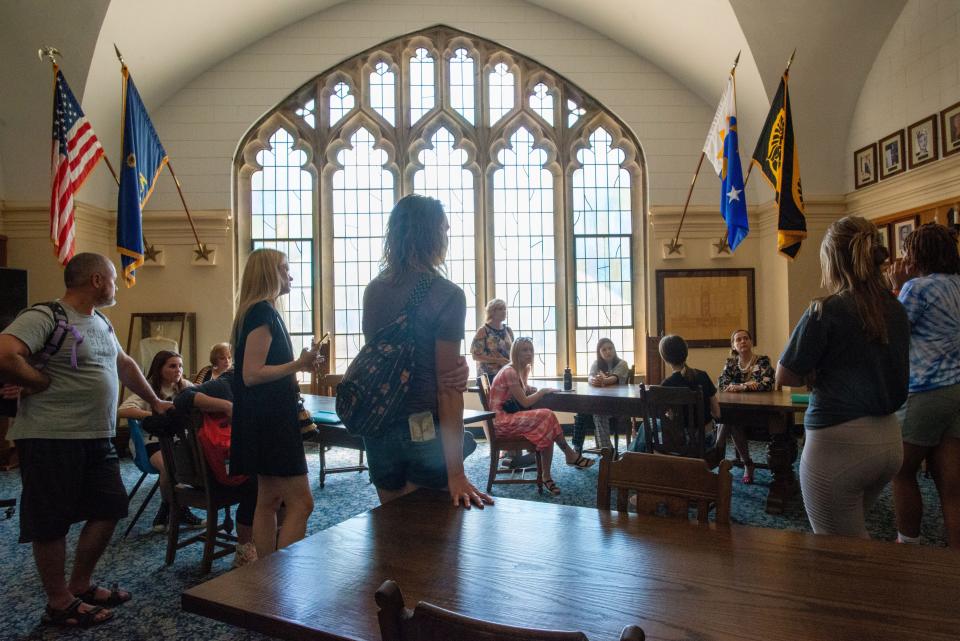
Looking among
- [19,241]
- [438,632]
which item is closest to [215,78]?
[19,241]

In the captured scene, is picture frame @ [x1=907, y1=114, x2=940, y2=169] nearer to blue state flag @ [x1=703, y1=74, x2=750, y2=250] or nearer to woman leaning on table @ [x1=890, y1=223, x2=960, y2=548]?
blue state flag @ [x1=703, y1=74, x2=750, y2=250]

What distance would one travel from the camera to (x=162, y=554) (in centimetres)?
345

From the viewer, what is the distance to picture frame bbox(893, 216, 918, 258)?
5709 mm

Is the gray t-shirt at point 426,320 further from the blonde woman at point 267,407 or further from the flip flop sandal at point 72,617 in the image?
the flip flop sandal at point 72,617

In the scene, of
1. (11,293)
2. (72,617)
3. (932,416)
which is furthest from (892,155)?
(11,293)

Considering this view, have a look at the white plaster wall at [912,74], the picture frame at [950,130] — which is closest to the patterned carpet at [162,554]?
the picture frame at [950,130]

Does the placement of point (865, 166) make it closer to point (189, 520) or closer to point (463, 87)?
point (463, 87)

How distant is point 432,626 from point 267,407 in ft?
5.39

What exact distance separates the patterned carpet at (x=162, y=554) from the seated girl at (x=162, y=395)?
0.16 meters

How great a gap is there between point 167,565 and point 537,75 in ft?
21.9

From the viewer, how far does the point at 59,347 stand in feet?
7.66

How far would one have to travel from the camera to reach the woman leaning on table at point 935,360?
2357mm

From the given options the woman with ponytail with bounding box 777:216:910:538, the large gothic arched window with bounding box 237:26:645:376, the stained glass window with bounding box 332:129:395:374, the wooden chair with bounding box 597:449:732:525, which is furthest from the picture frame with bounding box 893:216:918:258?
the stained glass window with bounding box 332:129:395:374

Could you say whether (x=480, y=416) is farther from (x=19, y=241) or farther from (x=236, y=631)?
(x=19, y=241)
